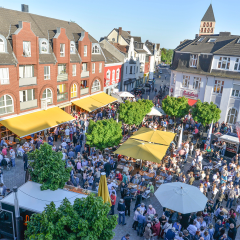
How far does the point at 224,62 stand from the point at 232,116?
6540 mm

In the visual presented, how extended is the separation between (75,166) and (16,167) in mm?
4744

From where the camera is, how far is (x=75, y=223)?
6.20 metres

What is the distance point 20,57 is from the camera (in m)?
19.5

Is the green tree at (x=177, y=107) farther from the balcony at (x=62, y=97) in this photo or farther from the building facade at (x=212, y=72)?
the balcony at (x=62, y=97)

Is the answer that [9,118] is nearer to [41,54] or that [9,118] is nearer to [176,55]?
[41,54]

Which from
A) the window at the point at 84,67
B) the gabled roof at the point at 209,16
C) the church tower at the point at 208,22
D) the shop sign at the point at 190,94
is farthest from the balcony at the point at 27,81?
the gabled roof at the point at 209,16

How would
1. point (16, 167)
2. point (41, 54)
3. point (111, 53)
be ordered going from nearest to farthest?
1. point (16, 167)
2. point (41, 54)
3. point (111, 53)

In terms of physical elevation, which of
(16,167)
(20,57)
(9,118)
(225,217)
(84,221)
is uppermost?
(20,57)

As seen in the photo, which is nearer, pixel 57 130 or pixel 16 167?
pixel 16 167

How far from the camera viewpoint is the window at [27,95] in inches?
824

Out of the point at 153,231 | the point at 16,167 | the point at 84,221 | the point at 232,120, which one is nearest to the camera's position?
the point at 84,221

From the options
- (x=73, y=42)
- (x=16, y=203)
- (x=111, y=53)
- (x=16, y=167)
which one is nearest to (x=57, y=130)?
(x=16, y=167)

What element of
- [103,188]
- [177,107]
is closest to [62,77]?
[177,107]

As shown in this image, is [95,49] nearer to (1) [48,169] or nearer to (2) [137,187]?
(2) [137,187]
